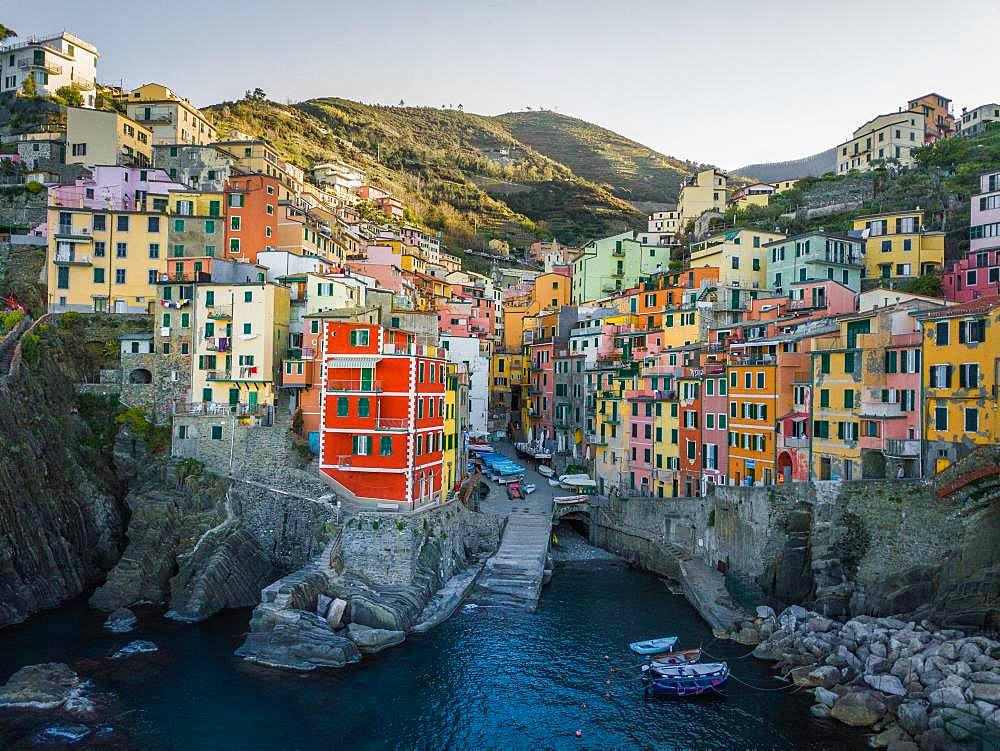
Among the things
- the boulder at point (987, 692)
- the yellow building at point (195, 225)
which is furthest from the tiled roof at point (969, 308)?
the yellow building at point (195, 225)

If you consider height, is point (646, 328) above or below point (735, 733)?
above

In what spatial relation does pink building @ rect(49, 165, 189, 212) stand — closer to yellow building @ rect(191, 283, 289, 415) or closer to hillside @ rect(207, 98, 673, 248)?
yellow building @ rect(191, 283, 289, 415)

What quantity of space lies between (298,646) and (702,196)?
295 feet

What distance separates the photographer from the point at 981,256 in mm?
57656

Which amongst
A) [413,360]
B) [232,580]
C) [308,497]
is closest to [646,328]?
[413,360]

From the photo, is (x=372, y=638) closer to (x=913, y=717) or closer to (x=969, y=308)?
(x=913, y=717)

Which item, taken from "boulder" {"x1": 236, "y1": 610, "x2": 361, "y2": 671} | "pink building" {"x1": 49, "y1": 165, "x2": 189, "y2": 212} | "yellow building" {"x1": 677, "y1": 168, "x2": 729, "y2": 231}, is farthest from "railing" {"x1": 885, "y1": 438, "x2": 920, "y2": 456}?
"yellow building" {"x1": 677, "y1": 168, "x2": 729, "y2": 231}

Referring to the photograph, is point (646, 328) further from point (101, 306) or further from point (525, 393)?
point (101, 306)

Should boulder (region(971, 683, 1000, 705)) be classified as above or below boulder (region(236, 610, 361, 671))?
above

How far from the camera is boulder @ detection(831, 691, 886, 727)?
1186 inches

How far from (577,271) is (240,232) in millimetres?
38588

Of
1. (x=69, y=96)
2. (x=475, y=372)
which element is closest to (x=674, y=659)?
(x=475, y=372)

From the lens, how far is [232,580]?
1726 inches

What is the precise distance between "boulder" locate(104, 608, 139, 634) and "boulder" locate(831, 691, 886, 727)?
34.6m
